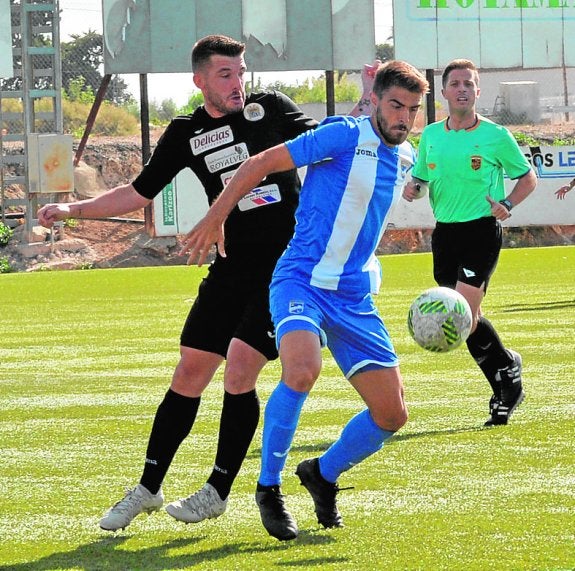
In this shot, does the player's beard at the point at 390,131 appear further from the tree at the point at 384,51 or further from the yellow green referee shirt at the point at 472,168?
the tree at the point at 384,51

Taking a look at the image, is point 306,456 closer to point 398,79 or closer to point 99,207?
point 99,207

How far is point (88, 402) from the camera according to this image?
10.0 m

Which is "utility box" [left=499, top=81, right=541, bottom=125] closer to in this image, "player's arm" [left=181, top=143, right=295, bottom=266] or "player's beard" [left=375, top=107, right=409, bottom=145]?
"player's beard" [left=375, top=107, right=409, bottom=145]

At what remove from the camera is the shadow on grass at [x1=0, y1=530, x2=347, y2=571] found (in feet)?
17.2

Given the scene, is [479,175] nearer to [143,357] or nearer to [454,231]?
[454,231]

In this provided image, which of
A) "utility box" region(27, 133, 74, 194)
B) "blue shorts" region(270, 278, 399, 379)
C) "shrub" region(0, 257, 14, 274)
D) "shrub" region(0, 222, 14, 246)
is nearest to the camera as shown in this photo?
"blue shorts" region(270, 278, 399, 379)

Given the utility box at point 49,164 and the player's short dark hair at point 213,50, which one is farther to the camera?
the utility box at point 49,164

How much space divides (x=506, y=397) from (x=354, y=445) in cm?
292

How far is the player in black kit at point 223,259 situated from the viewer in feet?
19.6

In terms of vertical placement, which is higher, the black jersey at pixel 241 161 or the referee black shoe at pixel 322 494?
the black jersey at pixel 241 161

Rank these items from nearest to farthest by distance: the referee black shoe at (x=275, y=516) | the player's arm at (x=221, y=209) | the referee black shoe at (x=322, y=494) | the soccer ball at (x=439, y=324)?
the player's arm at (x=221, y=209) → the referee black shoe at (x=275, y=516) → the referee black shoe at (x=322, y=494) → the soccer ball at (x=439, y=324)

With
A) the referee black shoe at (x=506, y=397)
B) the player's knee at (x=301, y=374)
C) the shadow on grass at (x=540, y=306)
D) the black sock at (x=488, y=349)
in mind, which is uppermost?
the player's knee at (x=301, y=374)

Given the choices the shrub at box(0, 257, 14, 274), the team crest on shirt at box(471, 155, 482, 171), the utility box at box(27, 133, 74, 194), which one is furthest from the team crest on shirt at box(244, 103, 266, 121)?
the utility box at box(27, 133, 74, 194)

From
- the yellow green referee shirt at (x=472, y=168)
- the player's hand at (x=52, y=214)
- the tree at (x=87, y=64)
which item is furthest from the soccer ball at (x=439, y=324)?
the tree at (x=87, y=64)
